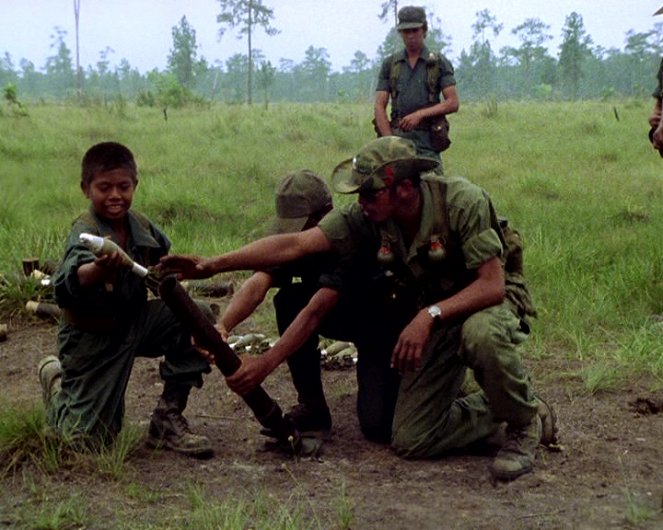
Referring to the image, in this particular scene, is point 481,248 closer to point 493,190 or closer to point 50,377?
point 50,377

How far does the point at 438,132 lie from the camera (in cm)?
670

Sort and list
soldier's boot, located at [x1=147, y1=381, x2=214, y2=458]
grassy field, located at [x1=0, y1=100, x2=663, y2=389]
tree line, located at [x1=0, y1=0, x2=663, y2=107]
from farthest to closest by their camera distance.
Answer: tree line, located at [x1=0, y1=0, x2=663, y2=107] → grassy field, located at [x1=0, y1=100, x2=663, y2=389] → soldier's boot, located at [x1=147, y1=381, x2=214, y2=458]

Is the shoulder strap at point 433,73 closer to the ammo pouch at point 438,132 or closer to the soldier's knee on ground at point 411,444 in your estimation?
Result: the ammo pouch at point 438,132

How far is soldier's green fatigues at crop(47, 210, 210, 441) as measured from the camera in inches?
138

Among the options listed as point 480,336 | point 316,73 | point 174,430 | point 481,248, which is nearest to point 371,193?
point 481,248

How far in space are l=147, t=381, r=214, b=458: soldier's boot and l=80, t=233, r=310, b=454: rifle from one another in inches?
10.3

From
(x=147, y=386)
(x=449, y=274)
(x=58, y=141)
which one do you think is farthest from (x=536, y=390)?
(x=58, y=141)

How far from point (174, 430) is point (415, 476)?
0.92 metres

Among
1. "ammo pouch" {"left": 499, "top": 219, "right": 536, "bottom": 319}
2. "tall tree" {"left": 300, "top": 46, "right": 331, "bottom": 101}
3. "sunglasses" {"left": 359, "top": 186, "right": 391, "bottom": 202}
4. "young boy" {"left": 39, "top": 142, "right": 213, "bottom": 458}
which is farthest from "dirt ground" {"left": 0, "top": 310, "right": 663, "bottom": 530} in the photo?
"tall tree" {"left": 300, "top": 46, "right": 331, "bottom": 101}

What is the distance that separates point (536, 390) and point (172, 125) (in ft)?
41.4

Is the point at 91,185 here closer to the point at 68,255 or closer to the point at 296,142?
the point at 68,255

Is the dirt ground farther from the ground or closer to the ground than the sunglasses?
closer to the ground

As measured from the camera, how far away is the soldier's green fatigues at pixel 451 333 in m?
3.41

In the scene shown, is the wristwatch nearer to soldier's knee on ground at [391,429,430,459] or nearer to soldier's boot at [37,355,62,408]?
soldier's knee on ground at [391,429,430,459]
